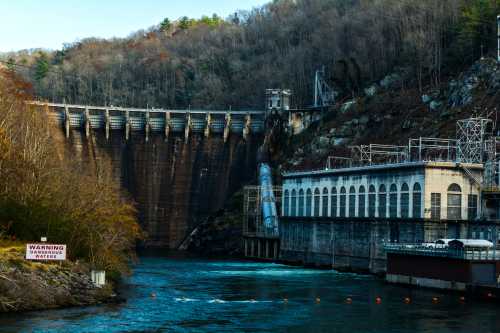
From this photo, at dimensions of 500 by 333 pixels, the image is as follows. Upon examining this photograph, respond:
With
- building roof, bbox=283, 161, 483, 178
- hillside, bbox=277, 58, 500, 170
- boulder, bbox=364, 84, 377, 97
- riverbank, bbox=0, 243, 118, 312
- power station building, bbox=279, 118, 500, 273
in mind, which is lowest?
riverbank, bbox=0, 243, 118, 312

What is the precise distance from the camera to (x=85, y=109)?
15012 centimetres

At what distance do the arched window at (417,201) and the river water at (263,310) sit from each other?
8715 mm

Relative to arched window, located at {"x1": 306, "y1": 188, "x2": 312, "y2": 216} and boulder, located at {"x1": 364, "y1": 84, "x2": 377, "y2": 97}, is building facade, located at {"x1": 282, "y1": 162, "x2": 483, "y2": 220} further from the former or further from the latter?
boulder, located at {"x1": 364, "y1": 84, "x2": 377, "y2": 97}

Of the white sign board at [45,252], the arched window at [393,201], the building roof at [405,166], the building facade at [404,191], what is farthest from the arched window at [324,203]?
the white sign board at [45,252]

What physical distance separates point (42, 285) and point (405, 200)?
157 feet

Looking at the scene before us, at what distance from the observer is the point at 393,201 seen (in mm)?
95688

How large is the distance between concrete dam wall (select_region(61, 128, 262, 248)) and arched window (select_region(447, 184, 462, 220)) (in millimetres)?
58179

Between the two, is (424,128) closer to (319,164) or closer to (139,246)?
(319,164)

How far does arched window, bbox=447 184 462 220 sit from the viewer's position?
90625 mm

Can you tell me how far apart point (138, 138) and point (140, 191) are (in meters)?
11.4

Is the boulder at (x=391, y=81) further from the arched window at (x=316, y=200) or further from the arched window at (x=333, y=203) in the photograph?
the arched window at (x=333, y=203)

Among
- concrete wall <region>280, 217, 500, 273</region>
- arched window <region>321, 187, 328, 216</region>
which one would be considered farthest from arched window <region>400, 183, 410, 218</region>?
arched window <region>321, 187, 328, 216</region>

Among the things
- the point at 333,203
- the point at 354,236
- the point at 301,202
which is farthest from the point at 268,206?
the point at 354,236

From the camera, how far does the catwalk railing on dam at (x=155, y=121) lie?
150000 mm
